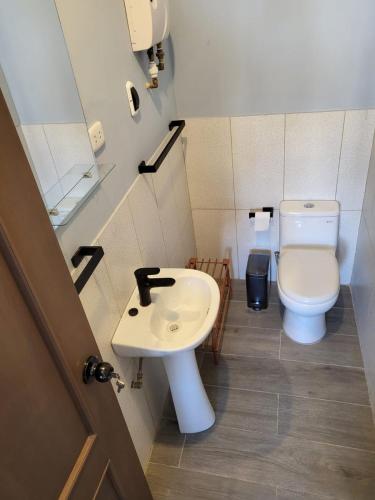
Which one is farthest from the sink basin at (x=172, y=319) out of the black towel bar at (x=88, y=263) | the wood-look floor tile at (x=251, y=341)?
the wood-look floor tile at (x=251, y=341)

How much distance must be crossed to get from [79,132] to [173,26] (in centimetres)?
109

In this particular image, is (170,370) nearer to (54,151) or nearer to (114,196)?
(114,196)

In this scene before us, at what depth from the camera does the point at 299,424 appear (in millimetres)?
1872

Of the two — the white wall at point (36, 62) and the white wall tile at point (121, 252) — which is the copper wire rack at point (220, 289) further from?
the white wall at point (36, 62)

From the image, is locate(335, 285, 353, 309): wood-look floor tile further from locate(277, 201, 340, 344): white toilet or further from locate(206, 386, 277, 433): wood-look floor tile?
locate(206, 386, 277, 433): wood-look floor tile

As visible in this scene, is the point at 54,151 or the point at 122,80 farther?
the point at 122,80

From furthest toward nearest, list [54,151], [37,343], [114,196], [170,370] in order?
[170,370] → [114,196] → [54,151] → [37,343]

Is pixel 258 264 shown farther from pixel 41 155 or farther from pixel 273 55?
pixel 41 155

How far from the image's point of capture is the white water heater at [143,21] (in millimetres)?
1435

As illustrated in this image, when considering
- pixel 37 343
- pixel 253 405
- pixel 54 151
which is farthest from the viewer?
pixel 253 405

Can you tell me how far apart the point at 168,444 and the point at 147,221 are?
108 centimetres

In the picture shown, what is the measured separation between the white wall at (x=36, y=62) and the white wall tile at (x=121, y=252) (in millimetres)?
397

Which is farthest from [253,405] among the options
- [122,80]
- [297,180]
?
[122,80]

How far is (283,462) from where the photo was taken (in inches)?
68.5
